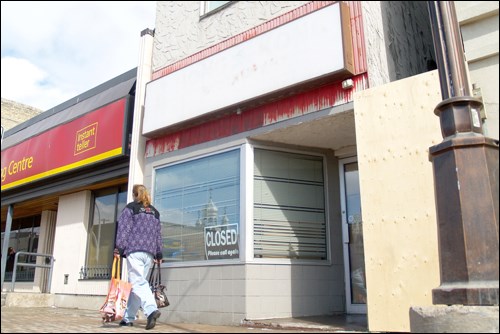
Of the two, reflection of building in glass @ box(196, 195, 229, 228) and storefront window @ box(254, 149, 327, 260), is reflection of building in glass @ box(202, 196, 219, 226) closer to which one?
reflection of building in glass @ box(196, 195, 229, 228)

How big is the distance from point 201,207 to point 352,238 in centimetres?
249

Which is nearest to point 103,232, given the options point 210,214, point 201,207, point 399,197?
A: point 201,207

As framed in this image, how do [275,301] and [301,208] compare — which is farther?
[301,208]

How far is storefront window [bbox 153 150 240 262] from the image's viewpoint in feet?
24.5

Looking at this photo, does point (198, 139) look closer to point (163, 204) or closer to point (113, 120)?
point (163, 204)

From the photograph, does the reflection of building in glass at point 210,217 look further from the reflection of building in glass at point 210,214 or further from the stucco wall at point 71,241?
the stucco wall at point 71,241

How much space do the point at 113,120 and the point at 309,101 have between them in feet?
15.3

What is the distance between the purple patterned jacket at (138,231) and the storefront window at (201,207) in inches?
64.5

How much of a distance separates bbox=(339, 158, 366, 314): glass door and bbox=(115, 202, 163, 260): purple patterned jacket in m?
3.23

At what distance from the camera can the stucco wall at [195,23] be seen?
7879 mm

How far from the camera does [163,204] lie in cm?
862

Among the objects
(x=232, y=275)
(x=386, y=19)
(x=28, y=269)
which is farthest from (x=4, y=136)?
(x=386, y=19)

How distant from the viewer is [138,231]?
5.75 meters

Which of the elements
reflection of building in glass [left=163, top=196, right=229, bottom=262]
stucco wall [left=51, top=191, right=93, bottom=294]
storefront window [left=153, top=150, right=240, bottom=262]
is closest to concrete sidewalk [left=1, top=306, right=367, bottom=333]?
storefront window [left=153, top=150, right=240, bottom=262]
